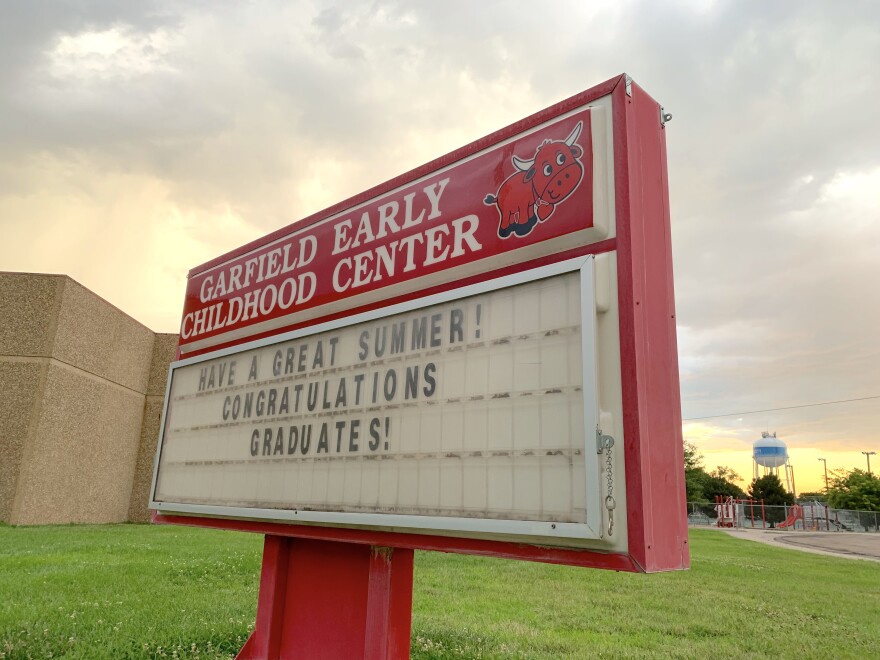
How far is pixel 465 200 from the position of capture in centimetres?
367

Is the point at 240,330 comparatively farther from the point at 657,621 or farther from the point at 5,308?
the point at 5,308

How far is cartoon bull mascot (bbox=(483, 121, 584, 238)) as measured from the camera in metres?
3.17

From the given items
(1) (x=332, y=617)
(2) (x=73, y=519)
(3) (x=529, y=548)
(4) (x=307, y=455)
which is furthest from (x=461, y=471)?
(2) (x=73, y=519)

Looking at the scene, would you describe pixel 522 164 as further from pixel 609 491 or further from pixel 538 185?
pixel 609 491

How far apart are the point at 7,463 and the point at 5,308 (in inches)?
184

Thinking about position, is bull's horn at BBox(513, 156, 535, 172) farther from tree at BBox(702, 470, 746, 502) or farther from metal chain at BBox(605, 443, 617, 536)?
tree at BBox(702, 470, 746, 502)

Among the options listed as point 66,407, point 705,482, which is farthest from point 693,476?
point 66,407

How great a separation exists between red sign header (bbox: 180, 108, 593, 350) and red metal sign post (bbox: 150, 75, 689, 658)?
1 centimetres

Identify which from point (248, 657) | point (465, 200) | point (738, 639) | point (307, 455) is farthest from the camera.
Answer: point (738, 639)

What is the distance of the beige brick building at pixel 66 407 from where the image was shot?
58.5ft

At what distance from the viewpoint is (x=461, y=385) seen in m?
3.30

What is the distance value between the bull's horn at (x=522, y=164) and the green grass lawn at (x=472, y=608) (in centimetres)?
453

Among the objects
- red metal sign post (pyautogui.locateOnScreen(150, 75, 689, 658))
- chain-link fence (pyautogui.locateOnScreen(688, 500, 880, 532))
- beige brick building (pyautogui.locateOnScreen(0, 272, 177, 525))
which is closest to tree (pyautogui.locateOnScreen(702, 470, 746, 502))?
chain-link fence (pyautogui.locateOnScreen(688, 500, 880, 532))

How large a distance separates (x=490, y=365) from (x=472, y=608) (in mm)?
6166
